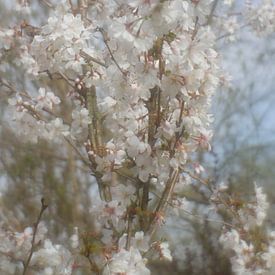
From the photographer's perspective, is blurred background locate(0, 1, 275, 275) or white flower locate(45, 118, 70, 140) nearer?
white flower locate(45, 118, 70, 140)

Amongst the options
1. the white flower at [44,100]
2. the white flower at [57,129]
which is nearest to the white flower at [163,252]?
the white flower at [57,129]

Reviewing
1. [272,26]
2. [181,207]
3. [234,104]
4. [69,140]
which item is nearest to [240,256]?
[181,207]

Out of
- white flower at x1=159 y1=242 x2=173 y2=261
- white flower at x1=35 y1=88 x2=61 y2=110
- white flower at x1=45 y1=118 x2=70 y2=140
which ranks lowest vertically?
white flower at x1=159 y1=242 x2=173 y2=261

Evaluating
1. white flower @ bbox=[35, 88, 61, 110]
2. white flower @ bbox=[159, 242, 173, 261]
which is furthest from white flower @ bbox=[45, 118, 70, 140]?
white flower @ bbox=[159, 242, 173, 261]

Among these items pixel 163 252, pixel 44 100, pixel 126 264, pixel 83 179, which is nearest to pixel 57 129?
pixel 44 100

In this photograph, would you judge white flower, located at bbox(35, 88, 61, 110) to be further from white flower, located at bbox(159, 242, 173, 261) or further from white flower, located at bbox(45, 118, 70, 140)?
white flower, located at bbox(159, 242, 173, 261)

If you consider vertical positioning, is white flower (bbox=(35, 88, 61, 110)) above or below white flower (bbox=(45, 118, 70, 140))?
above

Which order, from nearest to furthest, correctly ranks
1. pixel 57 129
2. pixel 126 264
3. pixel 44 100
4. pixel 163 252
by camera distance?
pixel 126 264 → pixel 163 252 → pixel 57 129 → pixel 44 100

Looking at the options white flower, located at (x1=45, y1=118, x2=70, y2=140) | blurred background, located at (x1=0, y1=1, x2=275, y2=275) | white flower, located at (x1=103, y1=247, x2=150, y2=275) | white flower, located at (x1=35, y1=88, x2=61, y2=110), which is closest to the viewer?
white flower, located at (x1=103, y1=247, x2=150, y2=275)

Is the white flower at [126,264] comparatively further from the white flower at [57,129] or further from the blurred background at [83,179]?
the blurred background at [83,179]

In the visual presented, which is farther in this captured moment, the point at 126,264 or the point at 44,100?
the point at 44,100

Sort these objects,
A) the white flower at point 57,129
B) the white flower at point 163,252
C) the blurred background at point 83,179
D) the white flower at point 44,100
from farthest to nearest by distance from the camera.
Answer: the blurred background at point 83,179, the white flower at point 44,100, the white flower at point 57,129, the white flower at point 163,252

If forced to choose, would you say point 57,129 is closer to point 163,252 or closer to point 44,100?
point 44,100
